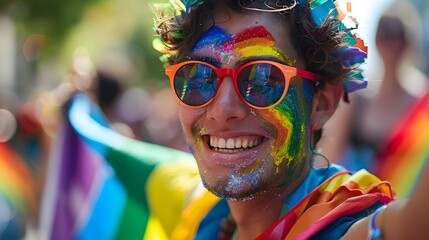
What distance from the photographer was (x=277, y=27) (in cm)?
284

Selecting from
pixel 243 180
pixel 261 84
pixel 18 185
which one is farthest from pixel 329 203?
pixel 18 185

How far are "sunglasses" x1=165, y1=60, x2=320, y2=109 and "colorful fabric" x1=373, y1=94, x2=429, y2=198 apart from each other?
2.63 meters

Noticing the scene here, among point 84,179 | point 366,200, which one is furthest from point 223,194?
point 84,179

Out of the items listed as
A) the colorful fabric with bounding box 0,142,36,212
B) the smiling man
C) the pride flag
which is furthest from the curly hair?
the colorful fabric with bounding box 0,142,36,212

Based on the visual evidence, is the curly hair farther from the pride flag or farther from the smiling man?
the pride flag

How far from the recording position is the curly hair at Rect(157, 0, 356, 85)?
283cm

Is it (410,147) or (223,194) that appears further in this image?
(410,147)

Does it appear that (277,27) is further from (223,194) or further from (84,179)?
(84,179)

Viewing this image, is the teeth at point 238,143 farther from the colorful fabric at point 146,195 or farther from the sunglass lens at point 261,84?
the colorful fabric at point 146,195

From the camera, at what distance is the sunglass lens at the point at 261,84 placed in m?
2.75

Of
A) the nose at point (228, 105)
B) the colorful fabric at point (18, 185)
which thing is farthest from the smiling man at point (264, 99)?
the colorful fabric at point (18, 185)

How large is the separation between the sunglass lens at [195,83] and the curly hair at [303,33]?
76 mm

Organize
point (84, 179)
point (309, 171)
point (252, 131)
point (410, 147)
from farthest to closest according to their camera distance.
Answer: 1. point (410, 147)
2. point (84, 179)
3. point (309, 171)
4. point (252, 131)

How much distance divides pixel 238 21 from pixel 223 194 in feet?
1.83
